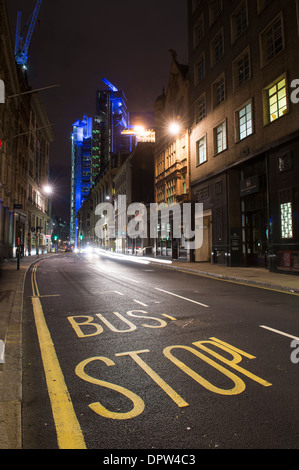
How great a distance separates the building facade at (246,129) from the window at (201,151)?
0.29 ft

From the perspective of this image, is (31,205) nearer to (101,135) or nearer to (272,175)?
(272,175)

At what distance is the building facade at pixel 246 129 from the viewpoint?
16.2 m

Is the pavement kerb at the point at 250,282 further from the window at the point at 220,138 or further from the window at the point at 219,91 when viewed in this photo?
the window at the point at 219,91

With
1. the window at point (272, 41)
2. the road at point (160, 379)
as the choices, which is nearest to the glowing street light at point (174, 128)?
the window at point (272, 41)

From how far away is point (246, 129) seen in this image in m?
20.5

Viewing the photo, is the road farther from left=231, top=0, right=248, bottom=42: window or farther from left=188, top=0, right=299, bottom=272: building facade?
left=231, top=0, right=248, bottom=42: window

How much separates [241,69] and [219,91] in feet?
10.1

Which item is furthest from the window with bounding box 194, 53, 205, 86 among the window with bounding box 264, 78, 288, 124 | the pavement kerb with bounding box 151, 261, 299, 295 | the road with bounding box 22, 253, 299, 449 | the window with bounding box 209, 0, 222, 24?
the road with bounding box 22, 253, 299, 449

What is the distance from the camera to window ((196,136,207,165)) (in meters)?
26.1

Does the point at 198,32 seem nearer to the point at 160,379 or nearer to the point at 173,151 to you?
the point at 173,151

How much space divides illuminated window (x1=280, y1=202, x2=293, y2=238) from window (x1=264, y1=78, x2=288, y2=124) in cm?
523

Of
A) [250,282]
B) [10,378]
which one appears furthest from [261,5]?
[10,378]

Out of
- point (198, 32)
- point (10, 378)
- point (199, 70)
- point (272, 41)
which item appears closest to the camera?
point (10, 378)

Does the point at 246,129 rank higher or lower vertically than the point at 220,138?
lower
